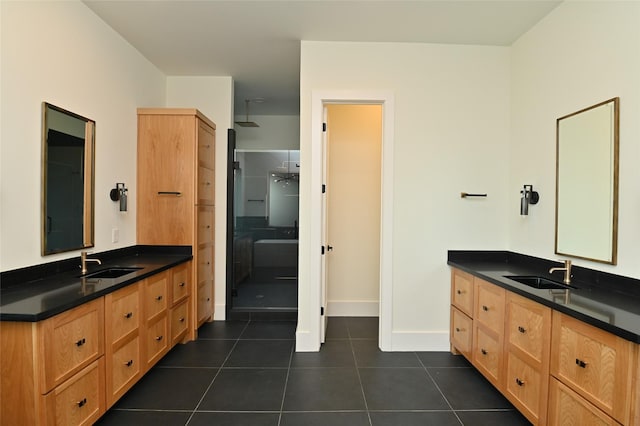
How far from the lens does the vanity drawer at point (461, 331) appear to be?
2699mm

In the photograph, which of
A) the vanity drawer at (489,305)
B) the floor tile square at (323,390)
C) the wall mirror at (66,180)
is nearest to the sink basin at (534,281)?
the vanity drawer at (489,305)

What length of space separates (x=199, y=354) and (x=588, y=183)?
3.30 meters

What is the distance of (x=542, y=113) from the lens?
264cm

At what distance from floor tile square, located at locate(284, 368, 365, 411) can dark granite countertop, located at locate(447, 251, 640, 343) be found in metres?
1.26

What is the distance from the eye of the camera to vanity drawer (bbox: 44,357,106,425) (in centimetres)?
159

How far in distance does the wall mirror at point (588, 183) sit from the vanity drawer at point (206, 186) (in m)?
3.13

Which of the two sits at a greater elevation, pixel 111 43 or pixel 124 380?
pixel 111 43

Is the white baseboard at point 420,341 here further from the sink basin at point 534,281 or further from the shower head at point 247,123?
the shower head at point 247,123

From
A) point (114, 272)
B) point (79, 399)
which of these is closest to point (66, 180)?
point (114, 272)

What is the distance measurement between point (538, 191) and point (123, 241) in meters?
3.61

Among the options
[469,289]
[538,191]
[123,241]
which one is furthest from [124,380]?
[538,191]

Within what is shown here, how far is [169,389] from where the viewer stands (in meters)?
2.39

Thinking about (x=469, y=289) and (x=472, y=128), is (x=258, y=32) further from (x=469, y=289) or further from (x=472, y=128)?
(x=469, y=289)

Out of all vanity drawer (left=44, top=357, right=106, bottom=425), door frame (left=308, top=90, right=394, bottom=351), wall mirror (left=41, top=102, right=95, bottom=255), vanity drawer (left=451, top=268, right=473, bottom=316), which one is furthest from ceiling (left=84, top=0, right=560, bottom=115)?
vanity drawer (left=44, top=357, right=106, bottom=425)
